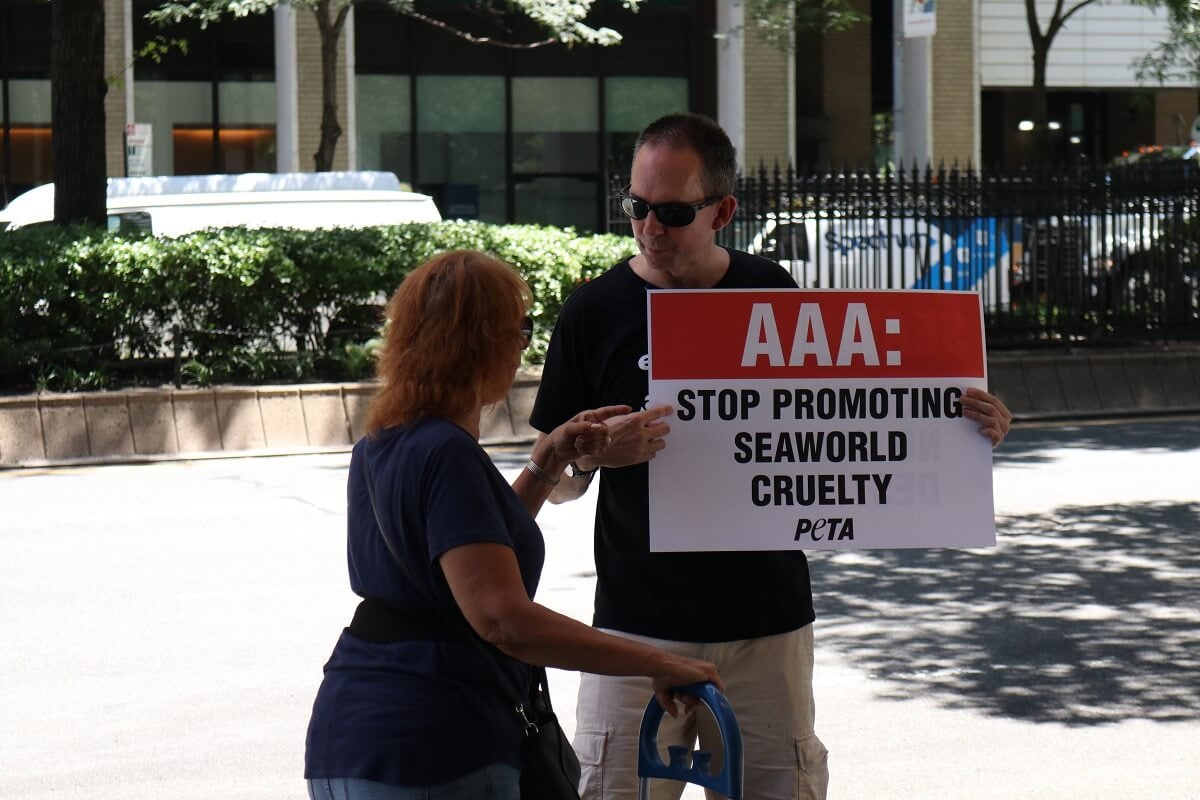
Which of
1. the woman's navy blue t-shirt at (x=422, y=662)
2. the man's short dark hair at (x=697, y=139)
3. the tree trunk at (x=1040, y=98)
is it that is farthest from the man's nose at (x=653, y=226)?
the tree trunk at (x=1040, y=98)

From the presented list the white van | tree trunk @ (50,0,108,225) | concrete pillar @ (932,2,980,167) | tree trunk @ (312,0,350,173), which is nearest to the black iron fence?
the white van

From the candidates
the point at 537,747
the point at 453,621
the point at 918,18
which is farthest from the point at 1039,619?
the point at 918,18

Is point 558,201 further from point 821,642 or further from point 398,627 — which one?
point 398,627

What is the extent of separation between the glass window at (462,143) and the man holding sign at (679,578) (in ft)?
91.3

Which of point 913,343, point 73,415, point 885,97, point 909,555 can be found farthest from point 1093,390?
point 885,97

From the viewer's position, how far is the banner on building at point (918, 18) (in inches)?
1094

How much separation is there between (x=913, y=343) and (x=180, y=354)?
455 inches

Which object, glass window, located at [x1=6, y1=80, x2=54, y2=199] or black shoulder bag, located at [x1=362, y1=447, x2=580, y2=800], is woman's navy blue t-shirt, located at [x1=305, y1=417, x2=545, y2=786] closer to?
black shoulder bag, located at [x1=362, y1=447, x2=580, y2=800]

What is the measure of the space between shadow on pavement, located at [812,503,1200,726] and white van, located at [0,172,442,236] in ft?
37.0

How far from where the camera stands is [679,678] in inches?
118

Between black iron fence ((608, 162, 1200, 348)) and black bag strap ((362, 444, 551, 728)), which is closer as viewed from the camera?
black bag strap ((362, 444, 551, 728))

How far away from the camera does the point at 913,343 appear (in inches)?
144

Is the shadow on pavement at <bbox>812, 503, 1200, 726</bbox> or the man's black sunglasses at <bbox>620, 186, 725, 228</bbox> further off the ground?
the man's black sunglasses at <bbox>620, 186, 725, 228</bbox>

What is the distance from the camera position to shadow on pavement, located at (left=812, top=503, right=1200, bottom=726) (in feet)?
22.2
